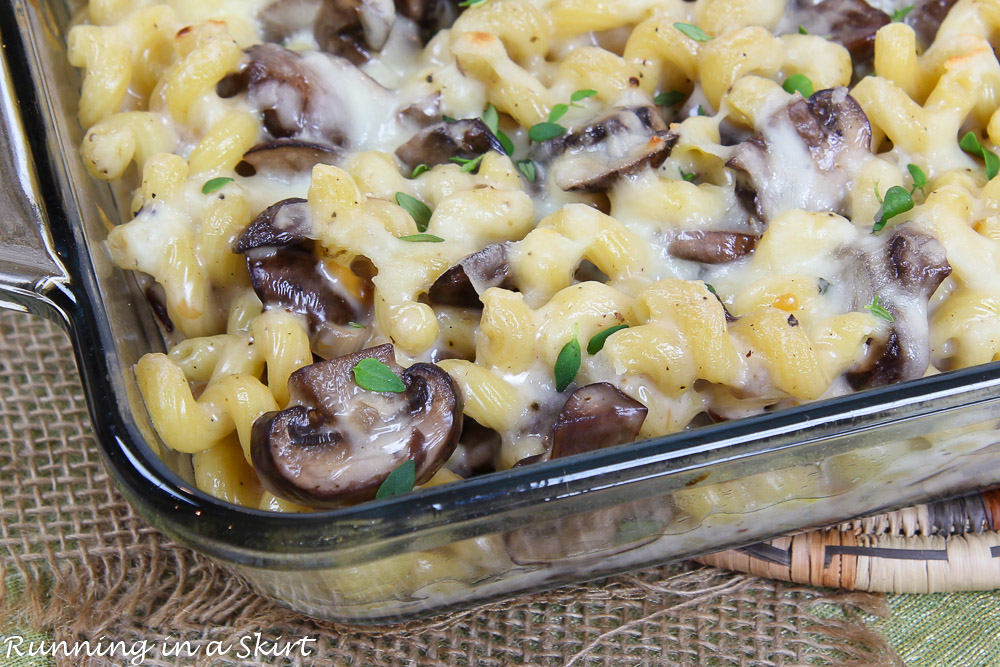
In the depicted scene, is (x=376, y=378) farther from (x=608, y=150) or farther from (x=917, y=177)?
(x=917, y=177)

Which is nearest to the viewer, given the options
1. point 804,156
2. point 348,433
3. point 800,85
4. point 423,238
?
point 348,433

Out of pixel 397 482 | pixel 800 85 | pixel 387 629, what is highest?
pixel 800 85

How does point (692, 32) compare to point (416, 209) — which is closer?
point (416, 209)

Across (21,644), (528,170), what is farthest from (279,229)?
(21,644)

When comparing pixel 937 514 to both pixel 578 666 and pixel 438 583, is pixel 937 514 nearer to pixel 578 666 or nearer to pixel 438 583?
pixel 578 666

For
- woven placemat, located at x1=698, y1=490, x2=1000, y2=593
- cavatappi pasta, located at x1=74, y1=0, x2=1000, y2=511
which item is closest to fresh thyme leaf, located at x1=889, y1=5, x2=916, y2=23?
cavatappi pasta, located at x1=74, y1=0, x2=1000, y2=511

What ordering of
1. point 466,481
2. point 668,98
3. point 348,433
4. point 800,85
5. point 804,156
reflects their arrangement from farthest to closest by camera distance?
point 668,98 → point 800,85 → point 804,156 → point 348,433 → point 466,481

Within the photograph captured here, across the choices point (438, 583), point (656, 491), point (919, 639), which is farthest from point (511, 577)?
point (919, 639)
